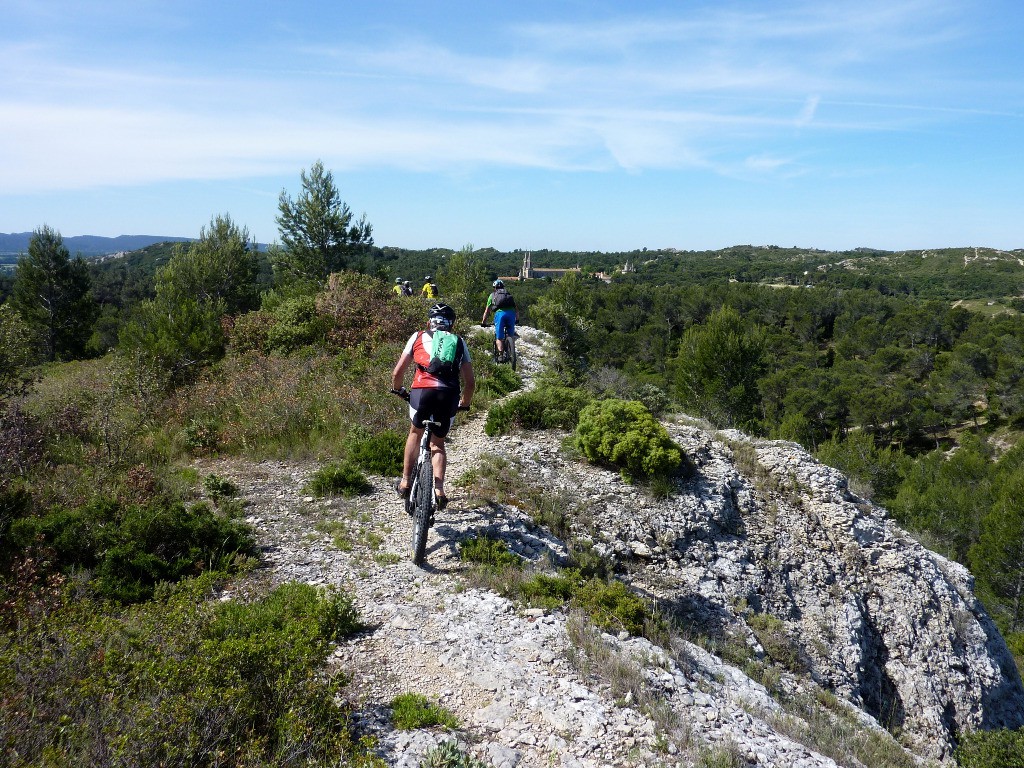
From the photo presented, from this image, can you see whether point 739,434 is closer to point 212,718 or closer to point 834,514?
point 834,514

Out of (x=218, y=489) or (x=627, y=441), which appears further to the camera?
(x=627, y=441)

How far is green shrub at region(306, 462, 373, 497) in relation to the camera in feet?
24.7

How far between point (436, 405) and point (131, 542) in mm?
3022

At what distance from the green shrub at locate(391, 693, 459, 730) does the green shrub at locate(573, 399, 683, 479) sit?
574 centimetres

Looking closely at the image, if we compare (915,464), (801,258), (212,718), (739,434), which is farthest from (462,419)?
(801,258)

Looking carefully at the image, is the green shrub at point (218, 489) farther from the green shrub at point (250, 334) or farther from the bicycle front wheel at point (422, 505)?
the green shrub at point (250, 334)

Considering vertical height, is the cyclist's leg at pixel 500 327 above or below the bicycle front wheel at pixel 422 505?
above

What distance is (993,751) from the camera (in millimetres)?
7125

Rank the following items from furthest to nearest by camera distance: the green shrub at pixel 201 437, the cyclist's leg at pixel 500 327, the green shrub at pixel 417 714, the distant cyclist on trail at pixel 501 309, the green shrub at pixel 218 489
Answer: the cyclist's leg at pixel 500 327, the distant cyclist on trail at pixel 501 309, the green shrub at pixel 201 437, the green shrub at pixel 218 489, the green shrub at pixel 417 714

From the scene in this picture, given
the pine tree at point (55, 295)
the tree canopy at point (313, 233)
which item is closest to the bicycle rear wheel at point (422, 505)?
the tree canopy at point (313, 233)

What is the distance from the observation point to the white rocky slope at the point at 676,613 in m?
4.03

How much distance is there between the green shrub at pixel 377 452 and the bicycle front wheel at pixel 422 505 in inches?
95.9

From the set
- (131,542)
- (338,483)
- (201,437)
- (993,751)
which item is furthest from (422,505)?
(993,751)

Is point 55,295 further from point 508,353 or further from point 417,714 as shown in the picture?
point 417,714
